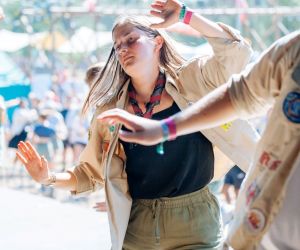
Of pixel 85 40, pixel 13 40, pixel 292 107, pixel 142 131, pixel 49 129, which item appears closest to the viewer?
pixel 292 107

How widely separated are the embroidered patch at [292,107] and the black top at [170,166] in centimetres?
93

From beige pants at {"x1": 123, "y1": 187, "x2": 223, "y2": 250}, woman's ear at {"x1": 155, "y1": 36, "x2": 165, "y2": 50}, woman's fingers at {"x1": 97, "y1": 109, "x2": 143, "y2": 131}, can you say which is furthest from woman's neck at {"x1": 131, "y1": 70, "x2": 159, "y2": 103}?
woman's fingers at {"x1": 97, "y1": 109, "x2": 143, "y2": 131}

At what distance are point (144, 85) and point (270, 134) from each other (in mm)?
1074

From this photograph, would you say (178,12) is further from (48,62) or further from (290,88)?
(48,62)

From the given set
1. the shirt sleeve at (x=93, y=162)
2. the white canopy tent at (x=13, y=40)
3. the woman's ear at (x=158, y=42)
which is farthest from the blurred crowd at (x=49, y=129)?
the woman's ear at (x=158, y=42)

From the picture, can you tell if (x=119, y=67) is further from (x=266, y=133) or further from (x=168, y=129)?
(x=266, y=133)

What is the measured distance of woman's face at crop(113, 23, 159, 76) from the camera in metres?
2.82

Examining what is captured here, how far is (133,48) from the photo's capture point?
284 centimetres

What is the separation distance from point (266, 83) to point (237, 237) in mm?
431

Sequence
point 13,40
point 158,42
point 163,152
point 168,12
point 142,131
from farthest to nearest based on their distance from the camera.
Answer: point 13,40 → point 158,42 → point 163,152 → point 168,12 → point 142,131

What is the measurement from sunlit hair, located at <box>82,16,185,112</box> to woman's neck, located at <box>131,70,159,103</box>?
0.06 metres

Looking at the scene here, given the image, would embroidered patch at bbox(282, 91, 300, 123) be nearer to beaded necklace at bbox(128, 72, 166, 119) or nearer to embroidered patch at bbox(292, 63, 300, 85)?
embroidered patch at bbox(292, 63, 300, 85)

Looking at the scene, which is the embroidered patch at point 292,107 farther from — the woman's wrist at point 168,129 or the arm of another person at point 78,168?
the arm of another person at point 78,168

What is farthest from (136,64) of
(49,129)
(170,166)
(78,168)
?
(49,129)
